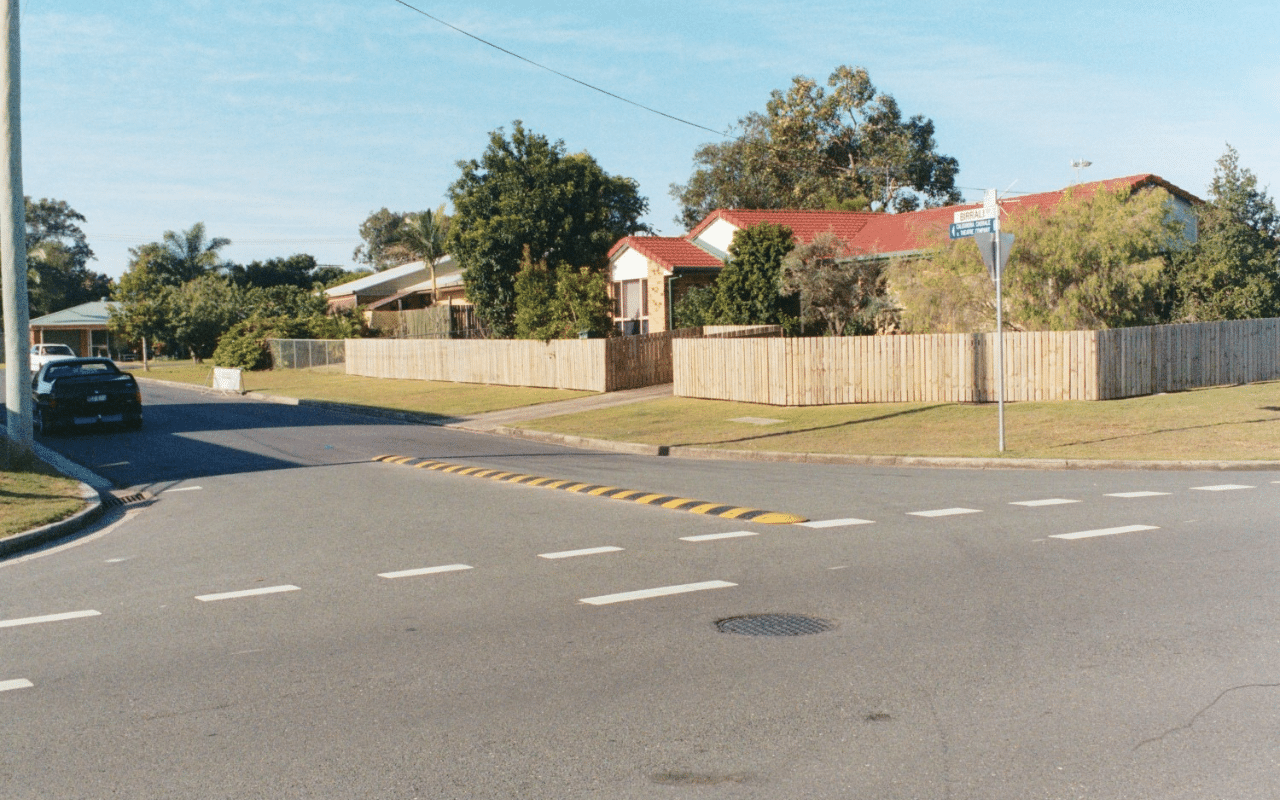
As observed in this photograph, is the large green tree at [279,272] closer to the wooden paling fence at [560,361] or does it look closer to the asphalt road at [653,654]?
the wooden paling fence at [560,361]

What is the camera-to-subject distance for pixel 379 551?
9875mm

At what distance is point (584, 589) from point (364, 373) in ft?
141

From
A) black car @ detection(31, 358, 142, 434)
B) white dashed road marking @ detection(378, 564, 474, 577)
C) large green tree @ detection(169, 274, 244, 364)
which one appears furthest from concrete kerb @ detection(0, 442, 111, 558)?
large green tree @ detection(169, 274, 244, 364)

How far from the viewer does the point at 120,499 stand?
47.5 feet

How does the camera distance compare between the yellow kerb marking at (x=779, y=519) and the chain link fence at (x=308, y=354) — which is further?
the chain link fence at (x=308, y=354)

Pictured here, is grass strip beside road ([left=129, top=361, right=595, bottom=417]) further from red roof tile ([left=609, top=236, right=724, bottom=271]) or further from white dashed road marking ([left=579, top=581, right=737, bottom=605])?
white dashed road marking ([left=579, top=581, right=737, bottom=605])

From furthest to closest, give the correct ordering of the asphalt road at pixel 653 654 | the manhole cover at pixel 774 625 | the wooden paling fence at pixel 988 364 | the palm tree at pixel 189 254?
the palm tree at pixel 189 254
the wooden paling fence at pixel 988 364
the manhole cover at pixel 774 625
the asphalt road at pixel 653 654

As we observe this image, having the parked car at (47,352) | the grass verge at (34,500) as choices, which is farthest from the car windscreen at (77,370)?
the parked car at (47,352)

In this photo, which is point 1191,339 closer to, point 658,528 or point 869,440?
point 869,440

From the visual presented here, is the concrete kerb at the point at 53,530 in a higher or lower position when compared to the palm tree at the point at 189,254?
lower

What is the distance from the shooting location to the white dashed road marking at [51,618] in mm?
7402

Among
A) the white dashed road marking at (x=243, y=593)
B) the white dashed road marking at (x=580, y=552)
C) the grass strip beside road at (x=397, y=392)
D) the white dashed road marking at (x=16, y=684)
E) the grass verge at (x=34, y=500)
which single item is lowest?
the white dashed road marking at (x=243, y=593)

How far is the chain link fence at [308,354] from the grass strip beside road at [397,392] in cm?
91

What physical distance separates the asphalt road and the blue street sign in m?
5.59
